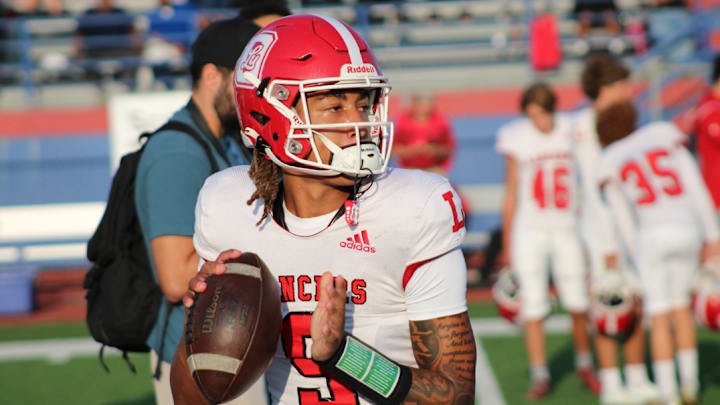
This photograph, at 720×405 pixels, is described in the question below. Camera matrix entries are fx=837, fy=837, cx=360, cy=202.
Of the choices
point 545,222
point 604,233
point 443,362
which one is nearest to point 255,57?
point 443,362

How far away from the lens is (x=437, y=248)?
194 centimetres

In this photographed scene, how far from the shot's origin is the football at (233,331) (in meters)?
1.85

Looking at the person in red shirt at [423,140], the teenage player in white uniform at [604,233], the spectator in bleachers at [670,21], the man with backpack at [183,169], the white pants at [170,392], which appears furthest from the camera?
Answer: the spectator in bleachers at [670,21]

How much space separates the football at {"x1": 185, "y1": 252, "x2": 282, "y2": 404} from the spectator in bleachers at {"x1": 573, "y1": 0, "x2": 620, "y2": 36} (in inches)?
447

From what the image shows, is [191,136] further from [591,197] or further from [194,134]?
[591,197]

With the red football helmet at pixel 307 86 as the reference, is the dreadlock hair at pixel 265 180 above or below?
below

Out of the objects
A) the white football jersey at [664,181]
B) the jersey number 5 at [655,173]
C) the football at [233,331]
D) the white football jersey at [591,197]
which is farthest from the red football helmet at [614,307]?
the football at [233,331]

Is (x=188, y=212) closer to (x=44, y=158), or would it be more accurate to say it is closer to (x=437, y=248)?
(x=437, y=248)

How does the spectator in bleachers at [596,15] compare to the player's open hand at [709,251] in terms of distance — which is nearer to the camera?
the player's open hand at [709,251]

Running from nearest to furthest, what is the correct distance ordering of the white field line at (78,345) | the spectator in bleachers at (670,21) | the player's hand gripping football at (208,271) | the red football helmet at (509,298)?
the player's hand gripping football at (208,271) < the red football helmet at (509,298) < the white field line at (78,345) < the spectator in bleachers at (670,21)

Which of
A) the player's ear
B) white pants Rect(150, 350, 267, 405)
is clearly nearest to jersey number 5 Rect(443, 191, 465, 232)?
white pants Rect(150, 350, 267, 405)

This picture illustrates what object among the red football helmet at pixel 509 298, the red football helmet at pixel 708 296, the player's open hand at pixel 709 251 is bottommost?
the red football helmet at pixel 509 298

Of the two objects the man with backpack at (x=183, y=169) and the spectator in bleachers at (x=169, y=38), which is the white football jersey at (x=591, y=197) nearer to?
the man with backpack at (x=183, y=169)

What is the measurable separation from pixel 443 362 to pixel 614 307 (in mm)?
3308
